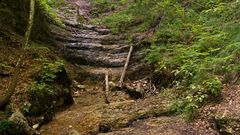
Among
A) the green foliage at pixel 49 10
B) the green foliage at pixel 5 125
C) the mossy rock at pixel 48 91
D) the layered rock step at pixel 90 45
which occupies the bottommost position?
the green foliage at pixel 5 125

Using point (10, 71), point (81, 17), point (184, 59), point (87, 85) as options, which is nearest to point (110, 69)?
point (87, 85)

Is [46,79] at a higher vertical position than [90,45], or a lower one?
lower

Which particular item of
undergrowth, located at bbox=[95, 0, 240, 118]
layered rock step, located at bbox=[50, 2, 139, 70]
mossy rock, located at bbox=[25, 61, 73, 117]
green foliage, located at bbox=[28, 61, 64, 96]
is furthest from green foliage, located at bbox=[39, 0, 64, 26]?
mossy rock, located at bbox=[25, 61, 73, 117]

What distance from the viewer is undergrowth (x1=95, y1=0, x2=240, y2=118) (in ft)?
27.4

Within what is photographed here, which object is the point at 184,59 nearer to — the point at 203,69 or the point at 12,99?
the point at 203,69

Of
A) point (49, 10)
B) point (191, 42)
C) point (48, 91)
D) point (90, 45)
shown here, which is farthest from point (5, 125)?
point (49, 10)

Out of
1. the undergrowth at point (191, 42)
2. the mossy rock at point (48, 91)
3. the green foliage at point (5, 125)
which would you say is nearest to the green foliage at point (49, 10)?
the undergrowth at point (191, 42)

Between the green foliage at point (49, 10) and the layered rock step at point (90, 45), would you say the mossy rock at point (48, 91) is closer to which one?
the layered rock step at point (90, 45)

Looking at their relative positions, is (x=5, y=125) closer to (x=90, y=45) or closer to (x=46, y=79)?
(x=46, y=79)

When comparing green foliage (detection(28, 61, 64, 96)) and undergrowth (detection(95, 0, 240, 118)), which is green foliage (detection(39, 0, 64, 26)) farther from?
green foliage (detection(28, 61, 64, 96))

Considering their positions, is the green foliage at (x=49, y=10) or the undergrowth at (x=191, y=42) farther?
the green foliage at (x=49, y=10)

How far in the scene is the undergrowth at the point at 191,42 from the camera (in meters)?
8.35

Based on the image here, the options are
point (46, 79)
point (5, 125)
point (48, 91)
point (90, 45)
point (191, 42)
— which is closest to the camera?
point (5, 125)

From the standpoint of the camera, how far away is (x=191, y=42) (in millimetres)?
12367
